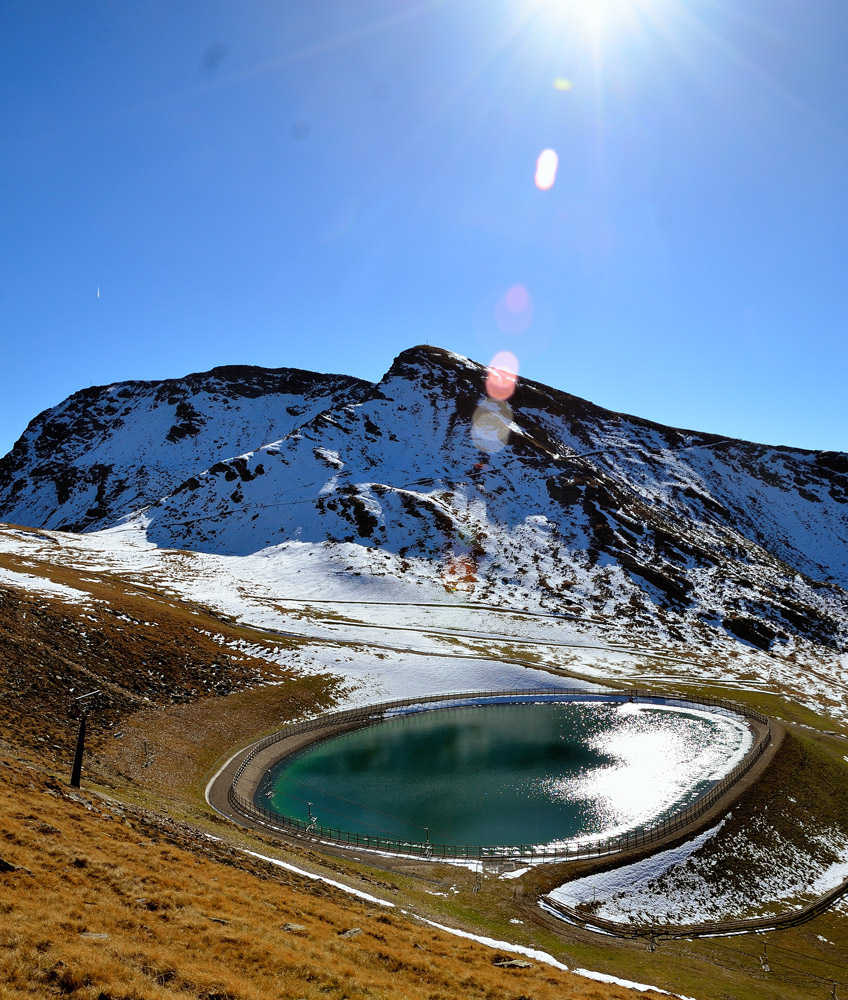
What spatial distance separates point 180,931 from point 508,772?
1628 inches

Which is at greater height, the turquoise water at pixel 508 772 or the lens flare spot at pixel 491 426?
the lens flare spot at pixel 491 426

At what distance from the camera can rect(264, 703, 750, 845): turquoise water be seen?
136 ft

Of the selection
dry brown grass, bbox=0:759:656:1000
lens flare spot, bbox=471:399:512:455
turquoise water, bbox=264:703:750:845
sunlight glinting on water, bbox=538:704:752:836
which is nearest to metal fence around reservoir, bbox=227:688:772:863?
turquoise water, bbox=264:703:750:845

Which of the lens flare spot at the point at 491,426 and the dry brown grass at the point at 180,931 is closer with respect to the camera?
the dry brown grass at the point at 180,931

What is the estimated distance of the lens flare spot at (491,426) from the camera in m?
174

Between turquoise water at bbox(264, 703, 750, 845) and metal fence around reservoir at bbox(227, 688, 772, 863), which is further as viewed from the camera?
turquoise water at bbox(264, 703, 750, 845)

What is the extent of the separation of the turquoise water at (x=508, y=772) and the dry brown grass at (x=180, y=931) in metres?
20.4

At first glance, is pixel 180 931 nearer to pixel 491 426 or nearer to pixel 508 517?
A: pixel 508 517

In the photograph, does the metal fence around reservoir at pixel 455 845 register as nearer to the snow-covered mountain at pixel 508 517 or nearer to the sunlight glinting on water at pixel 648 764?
the sunlight glinting on water at pixel 648 764

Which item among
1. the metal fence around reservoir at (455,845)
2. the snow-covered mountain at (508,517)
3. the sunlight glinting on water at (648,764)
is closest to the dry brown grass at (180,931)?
the metal fence around reservoir at (455,845)

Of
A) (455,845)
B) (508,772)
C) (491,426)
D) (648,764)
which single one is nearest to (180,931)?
(455,845)

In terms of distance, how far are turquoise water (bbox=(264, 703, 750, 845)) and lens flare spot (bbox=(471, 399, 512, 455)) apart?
112639mm

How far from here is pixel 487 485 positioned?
155m

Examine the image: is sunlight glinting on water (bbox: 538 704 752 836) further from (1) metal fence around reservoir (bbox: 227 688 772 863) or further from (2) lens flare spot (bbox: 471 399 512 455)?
(2) lens flare spot (bbox: 471 399 512 455)
